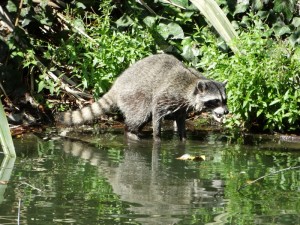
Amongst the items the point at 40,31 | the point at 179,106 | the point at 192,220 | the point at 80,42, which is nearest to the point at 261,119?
the point at 179,106

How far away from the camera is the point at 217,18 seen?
31.9 ft

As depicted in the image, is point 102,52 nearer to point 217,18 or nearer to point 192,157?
point 217,18

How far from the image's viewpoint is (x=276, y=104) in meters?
9.38

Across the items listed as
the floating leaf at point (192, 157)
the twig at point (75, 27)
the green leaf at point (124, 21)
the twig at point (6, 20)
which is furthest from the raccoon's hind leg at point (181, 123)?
the twig at point (6, 20)

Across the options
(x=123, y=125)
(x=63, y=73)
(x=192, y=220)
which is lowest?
(x=192, y=220)

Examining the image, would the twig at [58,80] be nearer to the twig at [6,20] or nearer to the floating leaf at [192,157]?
the twig at [6,20]

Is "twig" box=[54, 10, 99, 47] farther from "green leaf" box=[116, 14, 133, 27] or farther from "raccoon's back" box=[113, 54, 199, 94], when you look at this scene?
"raccoon's back" box=[113, 54, 199, 94]

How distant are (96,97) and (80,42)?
84 cm

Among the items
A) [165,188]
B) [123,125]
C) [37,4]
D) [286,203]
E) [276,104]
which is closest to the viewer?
[286,203]

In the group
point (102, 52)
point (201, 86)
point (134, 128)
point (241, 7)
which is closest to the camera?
point (201, 86)

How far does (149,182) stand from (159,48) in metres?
4.10

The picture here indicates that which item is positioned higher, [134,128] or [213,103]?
[213,103]

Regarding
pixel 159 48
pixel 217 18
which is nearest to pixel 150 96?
pixel 159 48

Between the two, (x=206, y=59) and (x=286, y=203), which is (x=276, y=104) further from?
(x=286, y=203)
